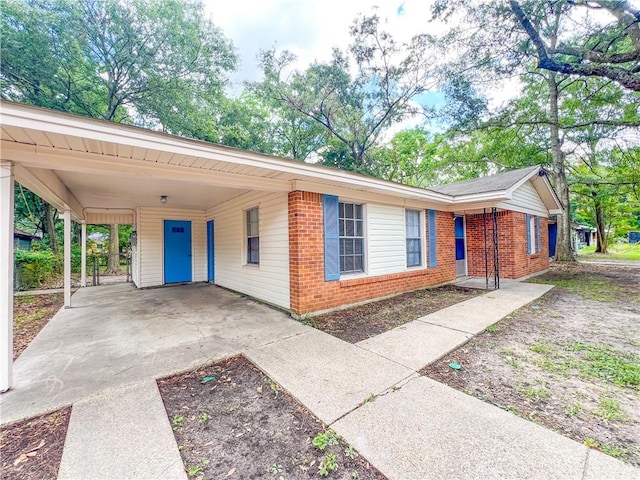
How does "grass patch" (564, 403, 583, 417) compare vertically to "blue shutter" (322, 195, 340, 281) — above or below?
below

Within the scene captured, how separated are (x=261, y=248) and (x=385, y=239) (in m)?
2.86

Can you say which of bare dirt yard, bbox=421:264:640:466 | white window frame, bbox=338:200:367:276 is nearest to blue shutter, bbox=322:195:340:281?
white window frame, bbox=338:200:367:276

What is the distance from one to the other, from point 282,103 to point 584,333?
15.6 metres

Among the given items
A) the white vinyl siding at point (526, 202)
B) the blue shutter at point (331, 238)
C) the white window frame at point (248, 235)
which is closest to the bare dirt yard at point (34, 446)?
the blue shutter at point (331, 238)

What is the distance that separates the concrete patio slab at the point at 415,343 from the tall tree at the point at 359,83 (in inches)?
517

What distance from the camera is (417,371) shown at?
2777mm

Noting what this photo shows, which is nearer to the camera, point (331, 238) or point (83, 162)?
point (83, 162)

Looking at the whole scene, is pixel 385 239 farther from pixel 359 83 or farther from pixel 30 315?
pixel 359 83

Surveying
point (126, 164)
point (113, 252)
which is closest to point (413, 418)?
point (126, 164)

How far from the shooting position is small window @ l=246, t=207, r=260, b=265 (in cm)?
620

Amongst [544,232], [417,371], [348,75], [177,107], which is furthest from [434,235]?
[177,107]

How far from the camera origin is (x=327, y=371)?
281 centimetres

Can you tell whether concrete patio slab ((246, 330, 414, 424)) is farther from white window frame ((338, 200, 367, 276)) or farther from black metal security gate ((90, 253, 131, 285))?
black metal security gate ((90, 253, 131, 285))

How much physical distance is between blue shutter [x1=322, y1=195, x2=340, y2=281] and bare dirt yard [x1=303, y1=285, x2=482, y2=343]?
0.79m
